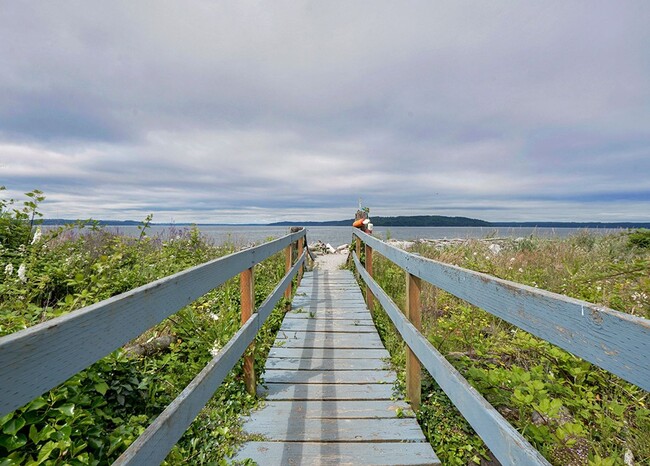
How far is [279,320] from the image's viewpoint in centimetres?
500

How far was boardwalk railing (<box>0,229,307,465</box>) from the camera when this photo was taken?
77 centimetres

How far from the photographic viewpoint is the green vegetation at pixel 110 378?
1.80 metres

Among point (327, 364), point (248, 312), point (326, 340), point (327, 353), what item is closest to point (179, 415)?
point (248, 312)

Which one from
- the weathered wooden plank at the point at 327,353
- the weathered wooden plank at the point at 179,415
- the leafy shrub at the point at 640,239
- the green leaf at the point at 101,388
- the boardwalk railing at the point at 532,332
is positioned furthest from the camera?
the leafy shrub at the point at 640,239

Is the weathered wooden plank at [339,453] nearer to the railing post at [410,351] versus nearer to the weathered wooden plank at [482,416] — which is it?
the railing post at [410,351]

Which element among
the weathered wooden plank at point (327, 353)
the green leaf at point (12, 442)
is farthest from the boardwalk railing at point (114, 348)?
the weathered wooden plank at point (327, 353)

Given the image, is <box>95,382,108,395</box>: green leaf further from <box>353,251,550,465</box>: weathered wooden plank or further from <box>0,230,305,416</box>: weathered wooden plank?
<box>353,251,550,465</box>: weathered wooden plank

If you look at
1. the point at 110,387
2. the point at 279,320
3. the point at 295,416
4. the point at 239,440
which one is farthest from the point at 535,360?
the point at 110,387

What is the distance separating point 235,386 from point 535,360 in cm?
266

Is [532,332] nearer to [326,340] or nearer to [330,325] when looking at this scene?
[326,340]

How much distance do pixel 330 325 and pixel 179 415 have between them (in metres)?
3.54

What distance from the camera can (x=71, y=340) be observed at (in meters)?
0.91

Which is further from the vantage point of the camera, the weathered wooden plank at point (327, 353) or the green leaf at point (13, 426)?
the weathered wooden plank at point (327, 353)

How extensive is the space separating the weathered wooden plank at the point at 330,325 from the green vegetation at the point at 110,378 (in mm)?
232
